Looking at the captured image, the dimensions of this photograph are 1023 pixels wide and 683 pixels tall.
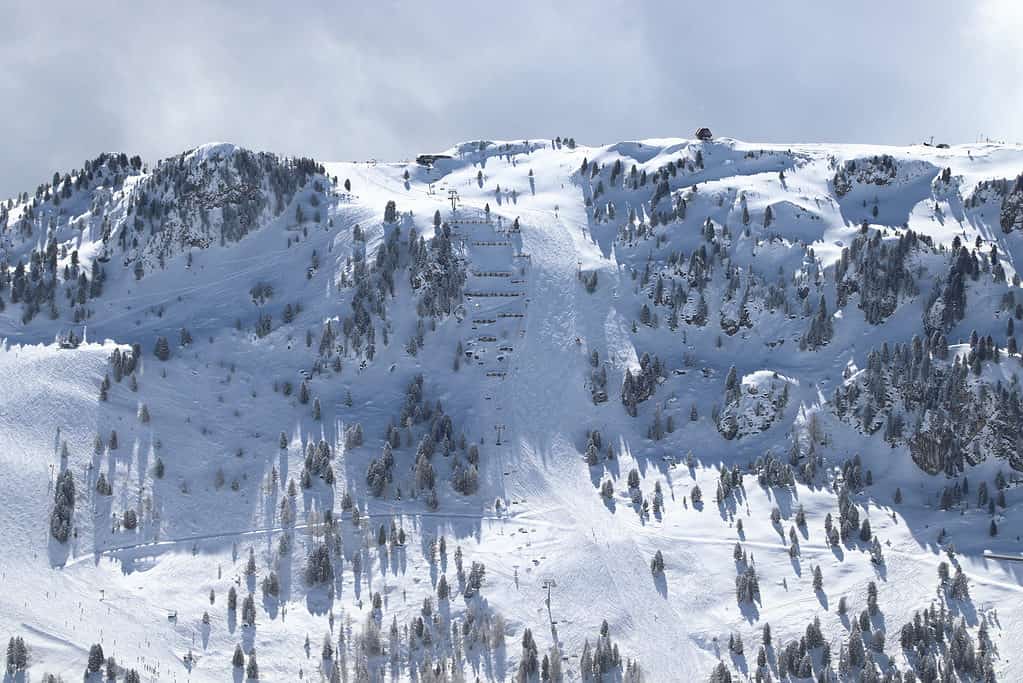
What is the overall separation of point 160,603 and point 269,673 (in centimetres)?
1914

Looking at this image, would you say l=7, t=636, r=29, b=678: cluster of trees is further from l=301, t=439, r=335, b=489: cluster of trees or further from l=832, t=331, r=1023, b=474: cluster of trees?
l=832, t=331, r=1023, b=474: cluster of trees

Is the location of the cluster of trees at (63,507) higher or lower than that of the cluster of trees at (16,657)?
higher

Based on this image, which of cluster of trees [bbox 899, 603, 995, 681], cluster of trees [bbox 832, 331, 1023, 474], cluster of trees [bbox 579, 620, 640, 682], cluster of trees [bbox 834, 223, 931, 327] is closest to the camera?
cluster of trees [bbox 899, 603, 995, 681]

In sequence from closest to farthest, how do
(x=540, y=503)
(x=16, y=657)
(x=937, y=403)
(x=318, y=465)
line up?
(x=16, y=657) → (x=540, y=503) → (x=937, y=403) → (x=318, y=465)

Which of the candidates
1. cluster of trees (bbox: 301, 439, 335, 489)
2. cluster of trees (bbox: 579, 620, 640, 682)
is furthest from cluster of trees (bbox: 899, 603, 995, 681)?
cluster of trees (bbox: 301, 439, 335, 489)

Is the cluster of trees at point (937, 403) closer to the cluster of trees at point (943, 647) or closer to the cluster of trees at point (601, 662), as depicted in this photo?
the cluster of trees at point (943, 647)

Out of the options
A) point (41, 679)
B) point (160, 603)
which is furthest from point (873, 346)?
point (41, 679)

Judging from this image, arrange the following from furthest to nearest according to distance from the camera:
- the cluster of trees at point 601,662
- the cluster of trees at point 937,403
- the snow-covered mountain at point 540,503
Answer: the cluster of trees at point 937,403, the snow-covered mountain at point 540,503, the cluster of trees at point 601,662

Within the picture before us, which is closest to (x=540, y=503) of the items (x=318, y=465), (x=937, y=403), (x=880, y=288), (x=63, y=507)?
(x=318, y=465)

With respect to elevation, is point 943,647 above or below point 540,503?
below

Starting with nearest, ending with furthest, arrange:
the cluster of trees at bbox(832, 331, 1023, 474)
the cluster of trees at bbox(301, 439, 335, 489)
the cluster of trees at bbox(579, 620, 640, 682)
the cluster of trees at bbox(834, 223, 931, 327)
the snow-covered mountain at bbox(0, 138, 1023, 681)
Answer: the cluster of trees at bbox(579, 620, 640, 682) → the snow-covered mountain at bbox(0, 138, 1023, 681) → the cluster of trees at bbox(832, 331, 1023, 474) → the cluster of trees at bbox(301, 439, 335, 489) → the cluster of trees at bbox(834, 223, 931, 327)

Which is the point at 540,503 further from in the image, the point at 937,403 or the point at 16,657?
the point at 16,657

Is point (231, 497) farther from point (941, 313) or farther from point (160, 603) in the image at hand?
point (941, 313)

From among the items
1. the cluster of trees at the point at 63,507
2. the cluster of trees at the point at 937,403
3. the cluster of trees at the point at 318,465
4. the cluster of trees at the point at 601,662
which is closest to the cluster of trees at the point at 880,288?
the cluster of trees at the point at 937,403
